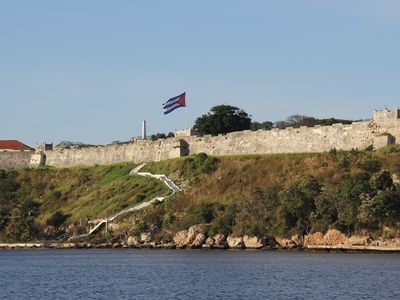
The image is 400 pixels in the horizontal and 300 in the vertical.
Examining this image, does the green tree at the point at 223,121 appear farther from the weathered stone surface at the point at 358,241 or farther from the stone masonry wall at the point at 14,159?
the weathered stone surface at the point at 358,241

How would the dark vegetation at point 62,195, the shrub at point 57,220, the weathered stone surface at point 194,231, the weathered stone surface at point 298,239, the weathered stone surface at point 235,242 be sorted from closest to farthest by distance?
the weathered stone surface at point 298,239 < the weathered stone surface at point 235,242 < the weathered stone surface at point 194,231 < the dark vegetation at point 62,195 < the shrub at point 57,220

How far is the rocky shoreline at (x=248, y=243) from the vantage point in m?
59.5

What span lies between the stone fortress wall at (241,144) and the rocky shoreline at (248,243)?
13.0 m

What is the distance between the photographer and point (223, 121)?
307ft

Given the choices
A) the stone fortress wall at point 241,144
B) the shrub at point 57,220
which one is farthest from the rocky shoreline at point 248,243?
the stone fortress wall at point 241,144

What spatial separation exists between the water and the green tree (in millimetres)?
29884

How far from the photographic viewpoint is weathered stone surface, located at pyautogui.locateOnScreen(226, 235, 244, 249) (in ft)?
215

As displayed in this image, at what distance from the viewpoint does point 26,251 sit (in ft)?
→ 249

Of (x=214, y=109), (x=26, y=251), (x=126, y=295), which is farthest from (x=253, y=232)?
(x=214, y=109)

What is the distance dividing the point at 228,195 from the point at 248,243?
29.7 ft

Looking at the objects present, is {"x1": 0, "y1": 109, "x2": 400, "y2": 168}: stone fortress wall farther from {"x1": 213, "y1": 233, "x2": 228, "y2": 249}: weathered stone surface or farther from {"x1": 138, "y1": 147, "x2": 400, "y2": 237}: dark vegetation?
{"x1": 213, "y1": 233, "x2": 228, "y2": 249}: weathered stone surface

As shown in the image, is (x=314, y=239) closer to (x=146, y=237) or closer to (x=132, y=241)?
(x=146, y=237)

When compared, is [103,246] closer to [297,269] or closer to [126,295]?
[297,269]

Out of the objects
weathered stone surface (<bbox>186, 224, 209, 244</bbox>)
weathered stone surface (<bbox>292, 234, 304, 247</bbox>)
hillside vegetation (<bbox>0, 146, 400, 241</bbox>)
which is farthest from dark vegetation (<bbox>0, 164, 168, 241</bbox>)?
weathered stone surface (<bbox>292, 234, 304, 247</bbox>)
